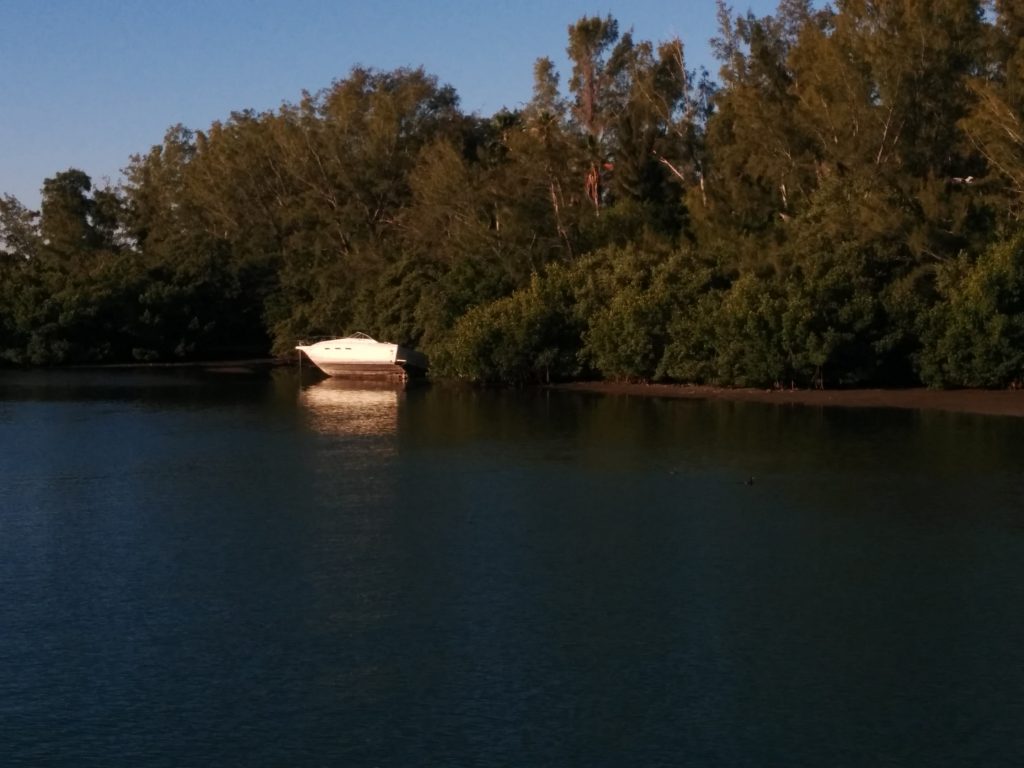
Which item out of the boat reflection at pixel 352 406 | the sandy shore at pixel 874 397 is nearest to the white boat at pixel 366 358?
the boat reflection at pixel 352 406

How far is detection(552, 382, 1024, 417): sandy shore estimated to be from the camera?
1325 inches

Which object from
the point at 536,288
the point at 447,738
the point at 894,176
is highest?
the point at 894,176

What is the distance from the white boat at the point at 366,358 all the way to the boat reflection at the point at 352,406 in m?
0.56

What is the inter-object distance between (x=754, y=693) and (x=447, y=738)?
8.99 feet

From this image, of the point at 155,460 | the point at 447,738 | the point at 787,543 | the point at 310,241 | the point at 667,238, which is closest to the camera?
the point at 447,738

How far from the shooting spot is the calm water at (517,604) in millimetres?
10773

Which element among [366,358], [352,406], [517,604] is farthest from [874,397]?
[517,604]

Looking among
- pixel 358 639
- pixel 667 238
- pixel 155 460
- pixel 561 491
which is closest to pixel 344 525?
pixel 561 491

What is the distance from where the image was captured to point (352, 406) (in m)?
38.7

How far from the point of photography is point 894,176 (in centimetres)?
3922

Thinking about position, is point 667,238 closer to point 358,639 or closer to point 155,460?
point 155,460

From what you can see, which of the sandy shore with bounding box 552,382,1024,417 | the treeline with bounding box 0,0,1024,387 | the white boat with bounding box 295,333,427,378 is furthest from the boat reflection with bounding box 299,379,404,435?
the sandy shore with bounding box 552,382,1024,417

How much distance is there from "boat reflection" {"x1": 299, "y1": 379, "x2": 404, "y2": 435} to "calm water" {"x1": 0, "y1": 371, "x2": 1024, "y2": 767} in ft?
15.5

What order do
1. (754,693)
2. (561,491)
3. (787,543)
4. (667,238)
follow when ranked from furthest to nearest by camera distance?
(667,238)
(561,491)
(787,543)
(754,693)
